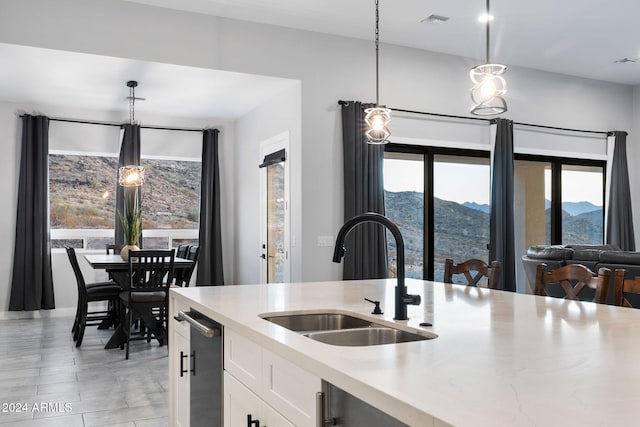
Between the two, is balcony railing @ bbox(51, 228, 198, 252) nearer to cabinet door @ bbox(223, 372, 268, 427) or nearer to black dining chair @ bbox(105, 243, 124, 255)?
black dining chair @ bbox(105, 243, 124, 255)

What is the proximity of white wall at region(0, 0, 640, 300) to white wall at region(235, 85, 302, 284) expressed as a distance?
6.5 inches

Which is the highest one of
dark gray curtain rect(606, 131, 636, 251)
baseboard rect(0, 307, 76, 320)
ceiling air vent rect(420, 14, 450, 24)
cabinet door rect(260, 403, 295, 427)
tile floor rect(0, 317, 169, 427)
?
ceiling air vent rect(420, 14, 450, 24)

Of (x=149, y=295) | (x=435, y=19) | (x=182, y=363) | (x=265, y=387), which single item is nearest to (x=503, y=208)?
(x=435, y=19)

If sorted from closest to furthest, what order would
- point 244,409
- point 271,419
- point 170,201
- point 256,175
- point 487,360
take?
point 487,360 → point 271,419 → point 244,409 → point 256,175 → point 170,201

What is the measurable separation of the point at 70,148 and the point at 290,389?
7.06 metres

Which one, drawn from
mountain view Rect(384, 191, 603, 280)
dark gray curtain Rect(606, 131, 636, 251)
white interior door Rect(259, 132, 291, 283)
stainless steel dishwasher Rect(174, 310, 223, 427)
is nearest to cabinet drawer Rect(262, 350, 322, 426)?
stainless steel dishwasher Rect(174, 310, 223, 427)

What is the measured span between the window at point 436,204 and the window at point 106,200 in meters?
3.36

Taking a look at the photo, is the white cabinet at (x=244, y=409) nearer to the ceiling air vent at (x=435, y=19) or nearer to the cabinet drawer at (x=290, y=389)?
the cabinet drawer at (x=290, y=389)

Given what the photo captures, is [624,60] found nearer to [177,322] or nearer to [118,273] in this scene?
Answer: [118,273]

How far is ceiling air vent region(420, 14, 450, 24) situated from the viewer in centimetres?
545

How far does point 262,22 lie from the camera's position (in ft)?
18.5

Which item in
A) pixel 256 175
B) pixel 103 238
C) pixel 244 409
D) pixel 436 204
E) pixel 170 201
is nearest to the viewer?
pixel 244 409

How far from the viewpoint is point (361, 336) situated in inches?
76.8

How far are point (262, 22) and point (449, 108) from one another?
8.08ft
